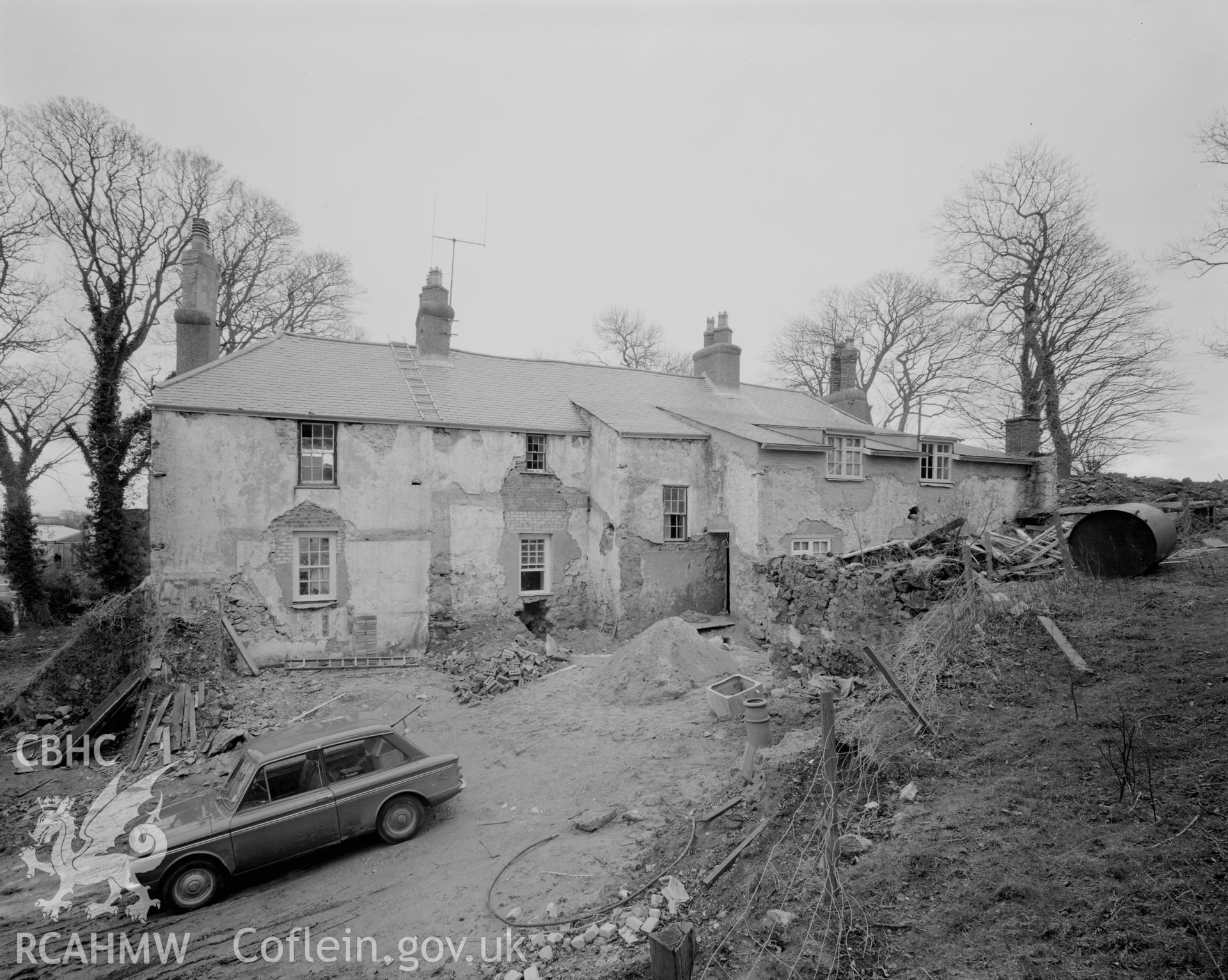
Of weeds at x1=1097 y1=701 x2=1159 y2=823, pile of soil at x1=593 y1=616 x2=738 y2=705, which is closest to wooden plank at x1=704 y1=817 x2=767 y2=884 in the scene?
weeds at x1=1097 y1=701 x2=1159 y2=823

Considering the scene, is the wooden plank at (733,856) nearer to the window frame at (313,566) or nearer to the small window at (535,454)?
the window frame at (313,566)

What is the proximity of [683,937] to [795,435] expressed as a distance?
16767mm

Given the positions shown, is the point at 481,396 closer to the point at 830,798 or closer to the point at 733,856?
the point at 733,856

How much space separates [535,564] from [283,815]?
11707 mm

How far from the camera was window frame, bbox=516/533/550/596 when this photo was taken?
1909cm

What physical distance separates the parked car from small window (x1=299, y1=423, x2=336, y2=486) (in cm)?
920

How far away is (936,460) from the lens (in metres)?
21.1

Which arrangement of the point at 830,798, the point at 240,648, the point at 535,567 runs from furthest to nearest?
the point at 535,567, the point at 240,648, the point at 830,798

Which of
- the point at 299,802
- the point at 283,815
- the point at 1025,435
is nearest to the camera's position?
the point at 283,815

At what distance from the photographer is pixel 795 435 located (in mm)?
19312

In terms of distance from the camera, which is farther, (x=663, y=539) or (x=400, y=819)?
(x=663, y=539)

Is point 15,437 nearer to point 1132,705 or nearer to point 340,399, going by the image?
point 340,399

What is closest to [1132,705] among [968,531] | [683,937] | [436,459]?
[683,937]

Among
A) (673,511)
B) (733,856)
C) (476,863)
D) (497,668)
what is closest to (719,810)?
(733,856)
